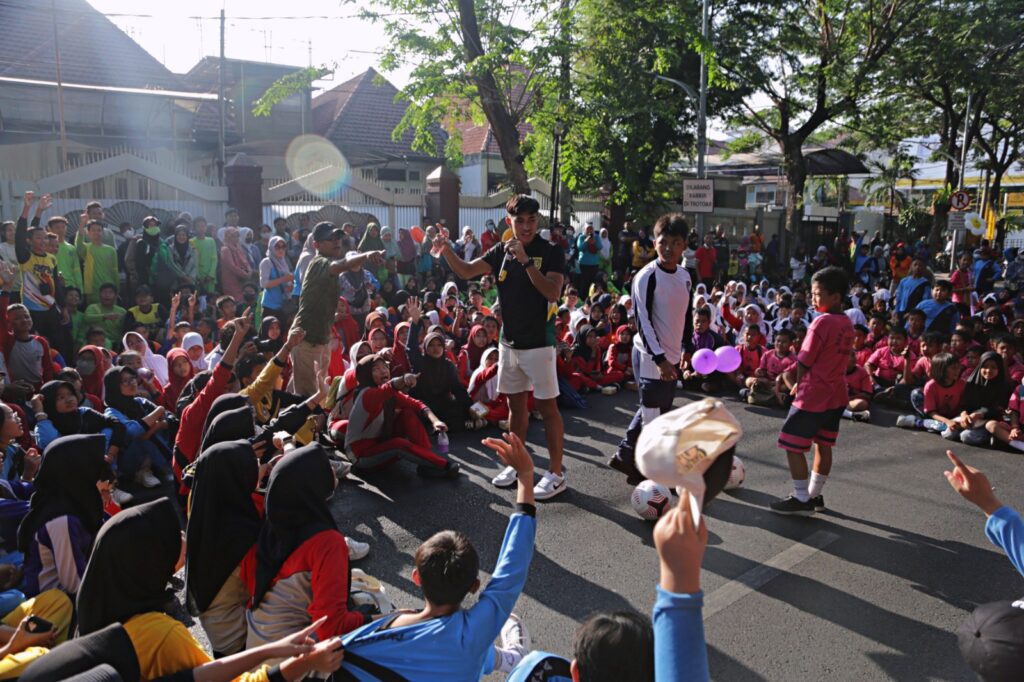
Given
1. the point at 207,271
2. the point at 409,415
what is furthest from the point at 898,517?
the point at 207,271

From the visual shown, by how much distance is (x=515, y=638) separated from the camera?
322 cm

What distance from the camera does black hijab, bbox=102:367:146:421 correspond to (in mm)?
6277

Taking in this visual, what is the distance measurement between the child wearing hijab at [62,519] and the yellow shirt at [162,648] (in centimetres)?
119

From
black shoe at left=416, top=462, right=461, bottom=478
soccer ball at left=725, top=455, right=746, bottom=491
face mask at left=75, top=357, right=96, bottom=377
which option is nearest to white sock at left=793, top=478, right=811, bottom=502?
soccer ball at left=725, top=455, right=746, bottom=491

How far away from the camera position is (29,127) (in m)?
23.6

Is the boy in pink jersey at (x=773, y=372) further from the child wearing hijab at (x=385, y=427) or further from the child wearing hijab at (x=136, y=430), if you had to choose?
the child wearing hijab at (x=136, y=430)

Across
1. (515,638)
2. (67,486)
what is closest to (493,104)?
(67,486)

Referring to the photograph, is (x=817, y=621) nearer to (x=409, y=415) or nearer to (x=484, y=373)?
(x=409, y=415)

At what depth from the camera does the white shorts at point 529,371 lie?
560cm

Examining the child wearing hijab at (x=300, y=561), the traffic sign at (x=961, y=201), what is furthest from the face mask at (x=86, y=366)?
the traffic sign at (x=961, y=201)

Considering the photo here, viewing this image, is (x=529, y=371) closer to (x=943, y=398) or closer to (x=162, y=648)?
(x=162, y=648)

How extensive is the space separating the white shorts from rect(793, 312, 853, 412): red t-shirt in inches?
67.5

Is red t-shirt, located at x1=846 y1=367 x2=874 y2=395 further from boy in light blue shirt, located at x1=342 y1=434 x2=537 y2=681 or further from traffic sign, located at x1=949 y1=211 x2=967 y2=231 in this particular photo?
traffic sign, located at x1=949 y1=211 x2=967 y2=231

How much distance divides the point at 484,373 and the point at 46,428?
4095 mm
